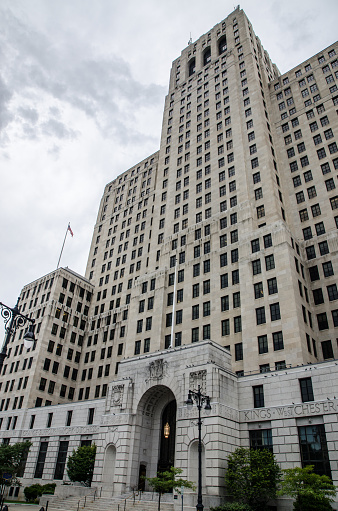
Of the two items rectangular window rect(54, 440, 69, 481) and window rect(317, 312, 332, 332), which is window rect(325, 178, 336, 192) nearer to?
window rect(317, 312, 332, 332)

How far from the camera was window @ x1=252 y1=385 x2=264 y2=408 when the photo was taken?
3794 centimetres

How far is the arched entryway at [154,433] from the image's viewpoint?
137 feet

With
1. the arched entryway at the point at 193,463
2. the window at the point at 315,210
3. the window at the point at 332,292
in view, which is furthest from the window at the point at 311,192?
the arched entryway at the point at 193,463

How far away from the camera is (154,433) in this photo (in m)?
43.6

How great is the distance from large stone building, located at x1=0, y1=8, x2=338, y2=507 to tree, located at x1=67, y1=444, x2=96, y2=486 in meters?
3.83

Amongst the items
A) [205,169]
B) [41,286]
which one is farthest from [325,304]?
[41,286]

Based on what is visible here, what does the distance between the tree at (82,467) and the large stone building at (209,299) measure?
151 inches

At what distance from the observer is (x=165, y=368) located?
42000mm

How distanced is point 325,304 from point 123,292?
133 ft

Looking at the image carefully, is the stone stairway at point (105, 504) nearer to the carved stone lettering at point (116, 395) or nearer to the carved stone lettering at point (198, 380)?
the carved stone lettering at point (116, 395)

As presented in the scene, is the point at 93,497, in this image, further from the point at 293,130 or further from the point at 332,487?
the point at 293,130

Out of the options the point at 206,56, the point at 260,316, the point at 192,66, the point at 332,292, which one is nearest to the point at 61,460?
the point at 260,316

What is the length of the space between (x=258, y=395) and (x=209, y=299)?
17.5 metres

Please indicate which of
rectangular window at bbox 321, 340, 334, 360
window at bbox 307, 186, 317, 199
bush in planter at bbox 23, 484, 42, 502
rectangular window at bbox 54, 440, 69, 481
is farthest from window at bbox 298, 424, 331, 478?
window at bbox 307, 186, 317, 199
